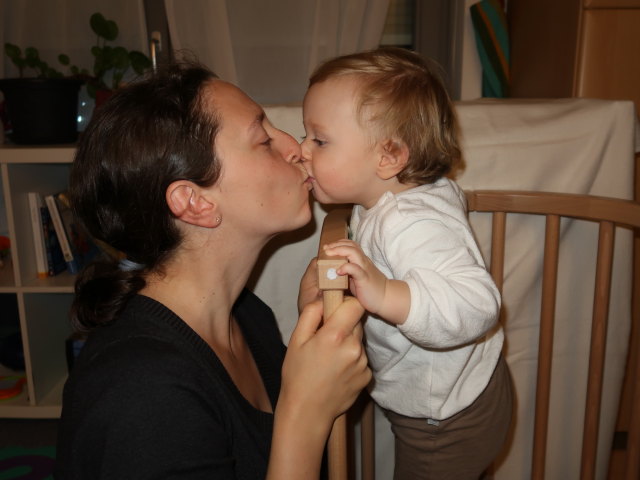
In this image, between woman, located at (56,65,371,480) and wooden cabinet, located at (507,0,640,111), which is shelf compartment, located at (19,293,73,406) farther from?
wooden cabinet, located at (507,0,640,111)

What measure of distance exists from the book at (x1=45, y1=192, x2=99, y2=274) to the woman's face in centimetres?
109

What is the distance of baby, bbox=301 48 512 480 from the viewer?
0.82 m

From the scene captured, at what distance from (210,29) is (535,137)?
1.17 m

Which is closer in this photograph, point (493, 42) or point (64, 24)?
point (493, 42)

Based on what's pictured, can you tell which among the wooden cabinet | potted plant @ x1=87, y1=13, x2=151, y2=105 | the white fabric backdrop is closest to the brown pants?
the white fabric backdrop

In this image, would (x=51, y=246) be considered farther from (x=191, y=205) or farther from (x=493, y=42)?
(x=493, y=42)

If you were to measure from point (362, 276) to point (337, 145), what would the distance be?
1.00 feet

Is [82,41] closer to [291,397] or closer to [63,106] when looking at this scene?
[63,106]

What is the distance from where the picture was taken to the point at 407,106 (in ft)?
3.02

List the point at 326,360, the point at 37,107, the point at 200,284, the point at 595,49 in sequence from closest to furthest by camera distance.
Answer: the point at 326,360 < the point at 200,284 < the point at 595,49 < the point at 37,107

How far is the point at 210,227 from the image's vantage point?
84 cm

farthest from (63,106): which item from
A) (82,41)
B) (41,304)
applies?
(41,304)

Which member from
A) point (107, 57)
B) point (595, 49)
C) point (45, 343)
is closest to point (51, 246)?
point (45, 343)

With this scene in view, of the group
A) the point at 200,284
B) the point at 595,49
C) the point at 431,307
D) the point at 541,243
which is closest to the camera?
the point at 431,307
